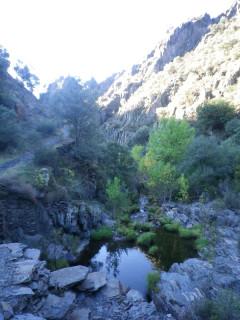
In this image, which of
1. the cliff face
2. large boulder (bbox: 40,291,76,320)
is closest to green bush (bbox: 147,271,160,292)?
large boulder (bbox: 40,291,76,320)

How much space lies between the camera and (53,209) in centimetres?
1997

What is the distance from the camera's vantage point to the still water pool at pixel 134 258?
17.9 metres

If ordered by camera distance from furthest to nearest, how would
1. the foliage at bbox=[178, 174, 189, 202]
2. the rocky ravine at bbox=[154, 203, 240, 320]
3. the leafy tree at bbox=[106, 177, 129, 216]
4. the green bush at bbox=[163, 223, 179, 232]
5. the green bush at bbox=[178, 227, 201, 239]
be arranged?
the foliage at bbox=[178, 174, 189, 202] → the leafy tree at bbox=[106, 177, 129, 216] → the green bush at bbox=[163, 223, 179, 232] → the green bush at bbox=[178, 227, 201, 239] → the rocky ravine at bbox=[154, 203, 240, 320]

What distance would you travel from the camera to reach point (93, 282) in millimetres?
14828

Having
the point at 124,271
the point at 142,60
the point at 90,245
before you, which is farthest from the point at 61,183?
the point at 142,60

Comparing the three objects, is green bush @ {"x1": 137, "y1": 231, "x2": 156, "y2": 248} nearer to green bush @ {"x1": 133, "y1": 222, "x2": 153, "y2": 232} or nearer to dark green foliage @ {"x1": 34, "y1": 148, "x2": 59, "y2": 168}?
green bush @ {"x1": 133, "y1": 222, "x2": 153, "y2": 232}

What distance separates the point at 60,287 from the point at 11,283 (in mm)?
3133

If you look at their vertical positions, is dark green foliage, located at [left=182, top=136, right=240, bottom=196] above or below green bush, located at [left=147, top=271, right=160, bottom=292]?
above

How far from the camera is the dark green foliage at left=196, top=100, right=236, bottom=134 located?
5159 centimetres

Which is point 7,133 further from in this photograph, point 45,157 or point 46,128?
point 46,128

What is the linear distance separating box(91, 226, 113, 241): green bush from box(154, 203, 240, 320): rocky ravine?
22.5ft

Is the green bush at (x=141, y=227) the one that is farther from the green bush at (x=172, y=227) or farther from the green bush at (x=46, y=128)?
the green bush at (x=46, y=128)

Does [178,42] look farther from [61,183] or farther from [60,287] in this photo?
[60,287]

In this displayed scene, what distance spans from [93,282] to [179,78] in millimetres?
85333
